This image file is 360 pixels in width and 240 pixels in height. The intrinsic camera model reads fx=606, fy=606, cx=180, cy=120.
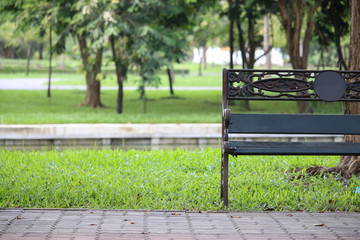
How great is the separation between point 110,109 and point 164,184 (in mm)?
14434

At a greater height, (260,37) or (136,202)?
(260,37)

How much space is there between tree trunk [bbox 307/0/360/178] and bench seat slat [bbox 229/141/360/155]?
1.08 metres

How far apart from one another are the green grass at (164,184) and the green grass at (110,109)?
8222mm

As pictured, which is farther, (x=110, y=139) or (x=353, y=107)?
(x=110, y=139)

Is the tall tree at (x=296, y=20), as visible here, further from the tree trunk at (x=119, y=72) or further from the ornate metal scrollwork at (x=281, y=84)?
the ornate metal scrollwork at (x=281, y=84)

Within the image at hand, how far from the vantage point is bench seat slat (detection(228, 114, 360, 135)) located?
5.86 meters

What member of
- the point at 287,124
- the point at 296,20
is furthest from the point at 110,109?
the point at 287,124

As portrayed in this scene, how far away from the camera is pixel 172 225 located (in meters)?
4.89

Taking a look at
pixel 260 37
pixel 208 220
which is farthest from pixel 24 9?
pixel 208 220

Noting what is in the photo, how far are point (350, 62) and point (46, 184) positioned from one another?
12.6ft

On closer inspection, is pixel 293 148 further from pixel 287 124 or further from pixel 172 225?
pixel 172 225

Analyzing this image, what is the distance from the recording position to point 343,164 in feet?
23.9

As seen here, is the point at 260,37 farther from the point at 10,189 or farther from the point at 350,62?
the point at 10,189

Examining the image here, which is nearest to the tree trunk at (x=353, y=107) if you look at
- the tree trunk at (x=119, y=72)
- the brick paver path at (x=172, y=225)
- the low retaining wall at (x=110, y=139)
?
the brick paver path at (x=172, y=225)
